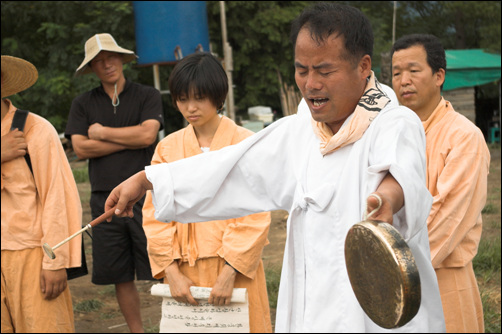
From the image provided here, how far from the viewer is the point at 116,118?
16.0 feet

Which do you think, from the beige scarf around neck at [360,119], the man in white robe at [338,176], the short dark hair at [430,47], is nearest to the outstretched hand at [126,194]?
the man in white robe at [338,176]

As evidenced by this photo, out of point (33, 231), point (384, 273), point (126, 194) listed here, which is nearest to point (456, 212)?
point (384, 273)

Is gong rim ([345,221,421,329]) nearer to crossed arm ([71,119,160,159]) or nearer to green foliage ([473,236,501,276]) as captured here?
crossed arm ([71,119,160,159])

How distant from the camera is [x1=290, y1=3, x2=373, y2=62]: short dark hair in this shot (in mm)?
2324

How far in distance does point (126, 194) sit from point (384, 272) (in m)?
1.07

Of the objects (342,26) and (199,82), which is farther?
(199,82)

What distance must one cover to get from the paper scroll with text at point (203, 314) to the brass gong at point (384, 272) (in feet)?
4.99

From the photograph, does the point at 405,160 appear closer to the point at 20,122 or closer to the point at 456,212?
the point at 456,212

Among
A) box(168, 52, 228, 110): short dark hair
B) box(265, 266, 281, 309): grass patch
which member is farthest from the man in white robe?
box(265, 266, 281, 309): grass patch

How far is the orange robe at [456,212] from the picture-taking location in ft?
10.3

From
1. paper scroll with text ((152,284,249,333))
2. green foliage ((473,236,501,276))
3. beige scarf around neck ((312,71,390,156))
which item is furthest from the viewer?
green foliage ((473,236,501,276))

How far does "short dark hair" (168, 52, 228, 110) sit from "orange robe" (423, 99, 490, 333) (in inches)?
47.3

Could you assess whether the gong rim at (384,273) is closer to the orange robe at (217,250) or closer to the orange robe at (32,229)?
the orange robe at (217,250)

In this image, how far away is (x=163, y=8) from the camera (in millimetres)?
14625
